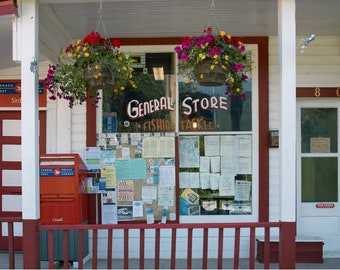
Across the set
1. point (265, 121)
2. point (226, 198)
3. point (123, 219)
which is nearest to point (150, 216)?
point (123, 219)

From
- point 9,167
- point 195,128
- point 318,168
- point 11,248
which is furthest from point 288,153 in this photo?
point 9,167

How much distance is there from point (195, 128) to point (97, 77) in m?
2.37

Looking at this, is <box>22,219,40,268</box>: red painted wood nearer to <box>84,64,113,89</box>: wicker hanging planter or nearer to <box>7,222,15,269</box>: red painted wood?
<box>7,222,15,269</box>: red painted wood

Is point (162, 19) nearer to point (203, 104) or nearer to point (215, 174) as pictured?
point (203, 104)

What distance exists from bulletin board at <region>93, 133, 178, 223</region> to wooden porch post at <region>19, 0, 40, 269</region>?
2.02m

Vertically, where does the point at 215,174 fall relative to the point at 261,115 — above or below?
below

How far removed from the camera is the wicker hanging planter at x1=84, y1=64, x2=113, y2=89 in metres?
4.02

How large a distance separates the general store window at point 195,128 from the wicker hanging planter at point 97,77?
79.6 inches

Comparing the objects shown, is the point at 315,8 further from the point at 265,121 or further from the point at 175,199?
the point at 175,199

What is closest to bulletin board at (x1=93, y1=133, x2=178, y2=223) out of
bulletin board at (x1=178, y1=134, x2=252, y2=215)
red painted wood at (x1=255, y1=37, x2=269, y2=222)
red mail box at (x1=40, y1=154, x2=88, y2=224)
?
bulletin board at (x1=178, y1=134, x2=252, y2=215)

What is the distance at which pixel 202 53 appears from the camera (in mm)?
3889

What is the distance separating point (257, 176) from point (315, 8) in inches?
89.5

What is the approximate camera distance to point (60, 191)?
5.58 metres

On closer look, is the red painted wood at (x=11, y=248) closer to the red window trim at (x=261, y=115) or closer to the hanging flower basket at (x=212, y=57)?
the red window trim at (x=261, y=115)
